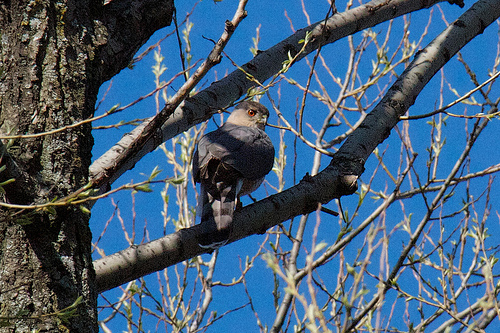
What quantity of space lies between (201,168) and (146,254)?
42.7 inches

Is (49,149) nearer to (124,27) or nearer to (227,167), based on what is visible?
(124,27)

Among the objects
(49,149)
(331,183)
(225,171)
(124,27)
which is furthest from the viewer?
(225,171)

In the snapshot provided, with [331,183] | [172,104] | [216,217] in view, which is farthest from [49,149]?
[331,183]

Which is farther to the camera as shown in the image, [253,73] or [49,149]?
[253,73]

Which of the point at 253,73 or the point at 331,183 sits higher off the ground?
the point at 253,73

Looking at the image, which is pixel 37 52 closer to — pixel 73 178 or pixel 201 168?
pixel 73 178

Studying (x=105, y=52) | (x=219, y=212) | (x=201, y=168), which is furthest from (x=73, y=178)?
(x=201, y=168)

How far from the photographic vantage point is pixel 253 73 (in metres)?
2.96

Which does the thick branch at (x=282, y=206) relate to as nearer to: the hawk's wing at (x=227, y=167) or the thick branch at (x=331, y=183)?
the thick branch at (x=331, y=183)

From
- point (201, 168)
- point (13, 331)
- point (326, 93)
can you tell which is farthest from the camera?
point (326, 93)

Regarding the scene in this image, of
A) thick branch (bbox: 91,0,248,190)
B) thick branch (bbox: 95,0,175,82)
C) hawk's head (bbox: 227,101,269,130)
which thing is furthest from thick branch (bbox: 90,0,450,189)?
hawk's head (bbox: 227,101,269,130)

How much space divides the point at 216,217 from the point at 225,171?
0.55 m

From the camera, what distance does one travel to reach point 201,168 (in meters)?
3.20

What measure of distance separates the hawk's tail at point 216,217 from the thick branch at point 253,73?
44cm
